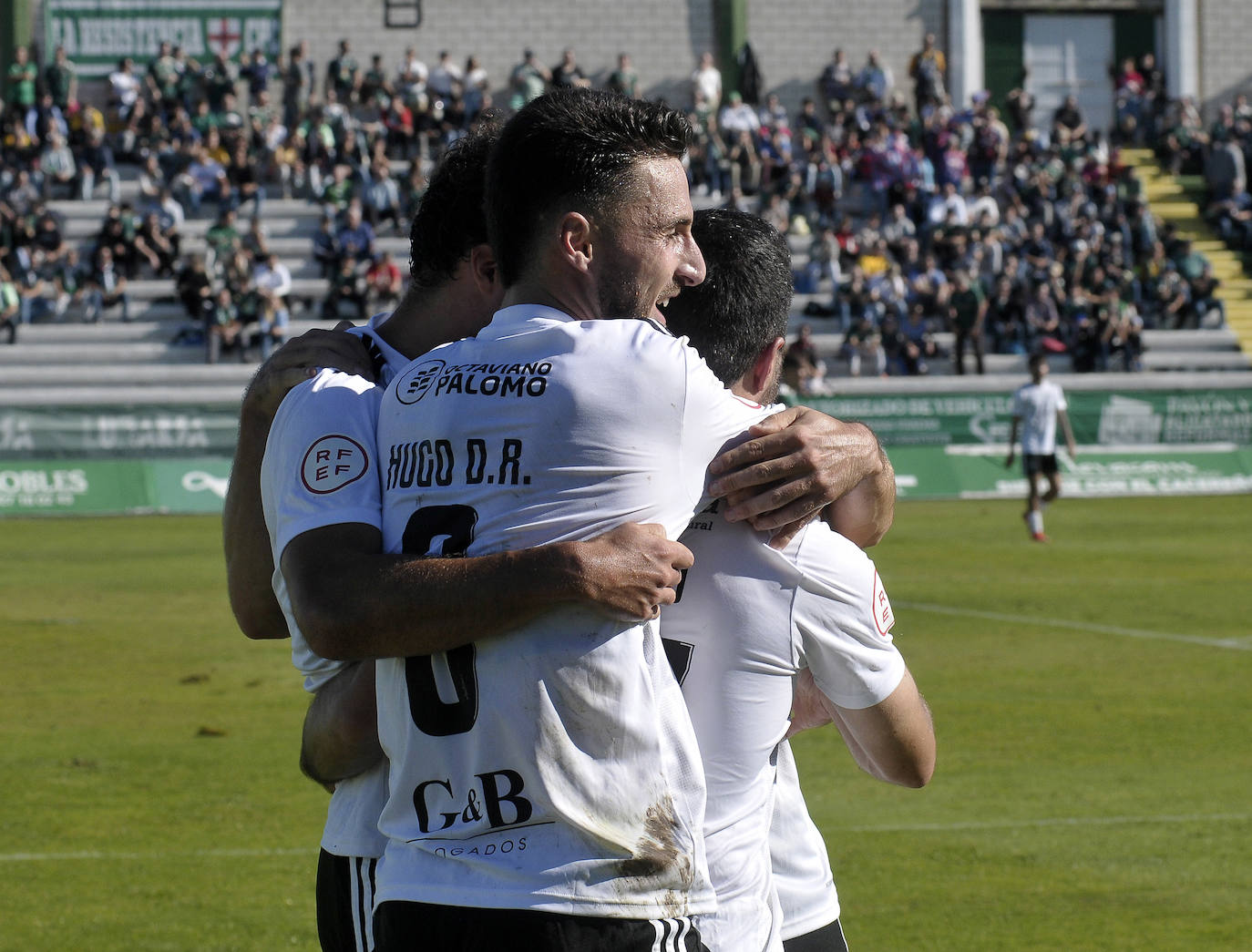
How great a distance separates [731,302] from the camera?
299cm

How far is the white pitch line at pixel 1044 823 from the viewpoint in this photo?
7574mm

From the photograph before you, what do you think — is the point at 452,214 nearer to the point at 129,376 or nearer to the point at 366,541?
the point at 366,541

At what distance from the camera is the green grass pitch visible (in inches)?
251

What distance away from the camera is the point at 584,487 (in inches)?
100

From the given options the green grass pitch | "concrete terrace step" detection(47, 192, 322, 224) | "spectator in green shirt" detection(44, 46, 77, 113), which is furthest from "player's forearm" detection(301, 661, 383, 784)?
"spectator in green shirt" detection(44, 46, 77, 113)

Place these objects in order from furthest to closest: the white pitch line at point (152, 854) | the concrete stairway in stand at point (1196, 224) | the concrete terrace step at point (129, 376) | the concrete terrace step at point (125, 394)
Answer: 1. the concrete stairway in stand at point (1196, 224)
2. the concrete terrace step at point (129, 376)
3. the concrete terrace step at point (125, 394)
4. the white pitch line at point (152, 854)

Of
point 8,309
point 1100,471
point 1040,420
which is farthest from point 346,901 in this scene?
point 8,309

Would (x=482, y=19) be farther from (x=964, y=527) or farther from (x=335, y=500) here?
(x=335, y=500)

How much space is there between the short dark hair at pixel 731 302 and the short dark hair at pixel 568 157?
35 cm

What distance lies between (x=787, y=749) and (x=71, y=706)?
855 cm

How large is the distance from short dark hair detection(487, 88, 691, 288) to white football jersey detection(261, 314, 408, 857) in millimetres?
430

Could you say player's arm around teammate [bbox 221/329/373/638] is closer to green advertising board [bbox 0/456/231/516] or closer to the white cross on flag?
green advertising board [bbox 0/456/231/516]

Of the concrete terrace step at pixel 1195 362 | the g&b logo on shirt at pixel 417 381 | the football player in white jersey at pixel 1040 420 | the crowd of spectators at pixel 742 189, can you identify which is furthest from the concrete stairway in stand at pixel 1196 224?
the g&b logo on shirt at pixel 417 381

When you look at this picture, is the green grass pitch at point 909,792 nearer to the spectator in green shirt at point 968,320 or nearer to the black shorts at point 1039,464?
the black shorts at point 1039,464
